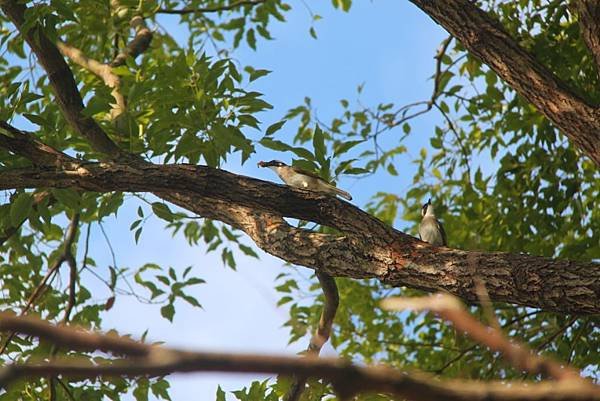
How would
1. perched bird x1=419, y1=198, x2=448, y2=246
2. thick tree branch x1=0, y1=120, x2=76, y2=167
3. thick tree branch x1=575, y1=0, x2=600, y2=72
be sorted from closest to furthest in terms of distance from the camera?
thick tree branch x1=575, y1=0, x2=600, y2=72 → thick tree branch x1=0, y1=120, x2=76, y2=167 → perched bird x1=419, y1=198, x2=448, y2=246

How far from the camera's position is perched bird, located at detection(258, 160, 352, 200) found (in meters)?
6.23

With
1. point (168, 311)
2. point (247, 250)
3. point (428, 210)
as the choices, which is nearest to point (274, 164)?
point (247, 250)

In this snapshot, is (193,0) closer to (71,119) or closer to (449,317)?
(71,119)

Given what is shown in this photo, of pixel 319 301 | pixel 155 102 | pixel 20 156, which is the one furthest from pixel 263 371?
pixel 319 301

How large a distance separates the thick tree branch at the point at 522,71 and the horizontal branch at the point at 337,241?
0.96 meters

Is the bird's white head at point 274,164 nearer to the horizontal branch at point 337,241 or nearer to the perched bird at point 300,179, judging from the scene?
the perched bird at point 300,179

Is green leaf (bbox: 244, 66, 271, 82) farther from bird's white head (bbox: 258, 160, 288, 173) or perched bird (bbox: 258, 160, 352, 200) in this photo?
bird's white head (bbox: 258, 160, 288, 173)

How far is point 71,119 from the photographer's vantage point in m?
5.85

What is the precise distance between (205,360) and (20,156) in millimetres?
4175

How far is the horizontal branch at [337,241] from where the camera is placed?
362 centimetres

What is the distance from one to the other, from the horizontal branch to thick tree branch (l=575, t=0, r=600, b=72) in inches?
58.8

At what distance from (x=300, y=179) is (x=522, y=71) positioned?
9.38ft

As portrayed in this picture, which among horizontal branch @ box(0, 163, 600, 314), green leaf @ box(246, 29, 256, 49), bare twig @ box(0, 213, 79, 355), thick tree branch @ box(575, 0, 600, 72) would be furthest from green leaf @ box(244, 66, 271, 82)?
green leaf @ box(246, 29, 256, 49)

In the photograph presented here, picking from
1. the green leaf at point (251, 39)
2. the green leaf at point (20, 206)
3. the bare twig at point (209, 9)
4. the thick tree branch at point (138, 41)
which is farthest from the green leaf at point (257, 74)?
the green leaf at point (251, 39)
